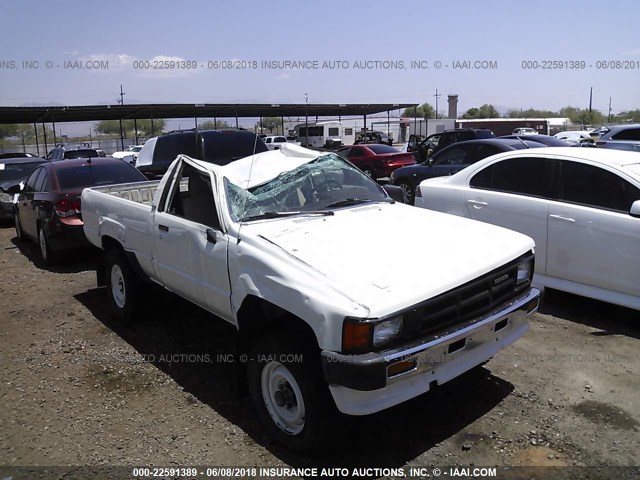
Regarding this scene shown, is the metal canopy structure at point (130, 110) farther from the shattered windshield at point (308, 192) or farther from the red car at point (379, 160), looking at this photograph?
the shattered windshield at point (308, 192)

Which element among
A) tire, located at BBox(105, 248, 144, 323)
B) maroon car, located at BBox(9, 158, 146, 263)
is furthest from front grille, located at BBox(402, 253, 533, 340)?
maroon car, located at BBox(9, 158, 146, 263)

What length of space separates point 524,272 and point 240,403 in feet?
7.42

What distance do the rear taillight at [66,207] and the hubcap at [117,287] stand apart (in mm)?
2528

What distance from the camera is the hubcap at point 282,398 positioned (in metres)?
3.24

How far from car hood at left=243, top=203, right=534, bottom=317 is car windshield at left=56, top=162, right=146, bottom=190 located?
17.3 ft

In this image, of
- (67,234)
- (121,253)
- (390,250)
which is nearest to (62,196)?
(67,234)

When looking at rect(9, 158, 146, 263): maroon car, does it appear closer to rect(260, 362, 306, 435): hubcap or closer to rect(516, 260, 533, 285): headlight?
rect(260, 362, 306, 435): hubcap

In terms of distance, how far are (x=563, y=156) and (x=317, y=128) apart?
39006mm

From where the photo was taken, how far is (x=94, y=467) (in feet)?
10.9

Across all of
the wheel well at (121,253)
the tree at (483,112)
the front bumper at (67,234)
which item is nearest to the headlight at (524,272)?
the wheel well at (121,253)

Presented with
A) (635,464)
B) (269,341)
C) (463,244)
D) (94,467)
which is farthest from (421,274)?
(94,467)

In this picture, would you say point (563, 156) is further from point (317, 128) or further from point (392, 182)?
point (317, 128)

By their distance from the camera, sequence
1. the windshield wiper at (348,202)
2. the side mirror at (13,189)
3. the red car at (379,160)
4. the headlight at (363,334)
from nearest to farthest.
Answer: the headlight at (363,334) → the windshield wiper at (348,202) → the side mirror at (13,189) → the red car at (379,160)

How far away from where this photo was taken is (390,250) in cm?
339
